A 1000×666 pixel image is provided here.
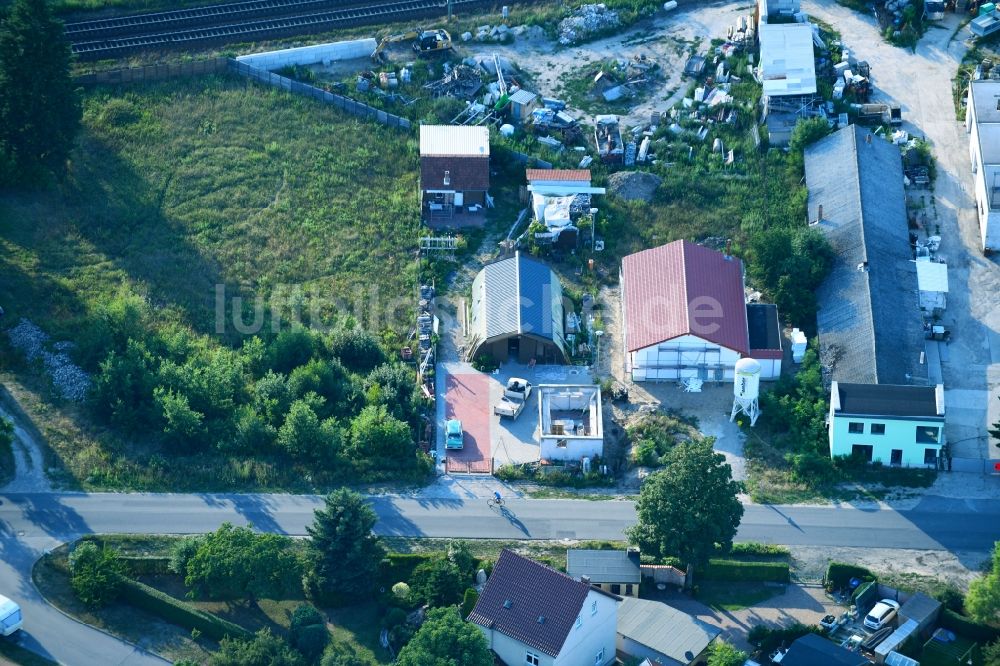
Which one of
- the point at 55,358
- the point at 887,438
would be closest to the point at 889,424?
the point at 887,438

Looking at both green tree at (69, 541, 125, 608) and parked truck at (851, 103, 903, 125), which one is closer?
green tree at (69, 541, 125, 608)

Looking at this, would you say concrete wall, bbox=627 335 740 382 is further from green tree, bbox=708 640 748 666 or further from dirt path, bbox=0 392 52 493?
dirt path, bbox=0 392 52 493

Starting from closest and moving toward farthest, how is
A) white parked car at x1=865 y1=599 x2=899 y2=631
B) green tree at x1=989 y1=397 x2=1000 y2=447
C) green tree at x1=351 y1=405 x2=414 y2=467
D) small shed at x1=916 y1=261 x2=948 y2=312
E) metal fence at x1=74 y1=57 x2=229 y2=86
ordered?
white parked car at x1=865 y1=599 x2=899 y2=631, green tree at x1=989 y1=397 x2=1000 y2=447, green tree at x1=351 y1=405 x2=414 y2=467, small shed at x1=916 y1=261 x2=948 y2=312, metal fence at x1=74 y1=57 x2=229 y2=86

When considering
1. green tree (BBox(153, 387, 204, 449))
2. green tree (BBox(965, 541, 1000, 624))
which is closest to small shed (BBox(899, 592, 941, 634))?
green tree (BBox(965, 541, 1000, 624))

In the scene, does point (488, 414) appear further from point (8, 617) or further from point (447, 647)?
point (8, 617)

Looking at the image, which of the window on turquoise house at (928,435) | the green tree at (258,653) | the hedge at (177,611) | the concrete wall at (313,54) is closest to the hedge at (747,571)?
the window on turquoise house at (928,435)

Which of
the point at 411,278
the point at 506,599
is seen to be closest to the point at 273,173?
the point at 411,278
